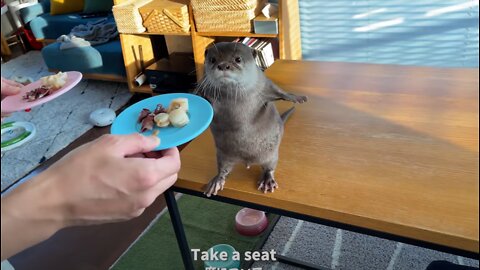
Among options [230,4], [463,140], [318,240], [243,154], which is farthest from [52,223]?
[230,4]

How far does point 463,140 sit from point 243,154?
15.0 inches

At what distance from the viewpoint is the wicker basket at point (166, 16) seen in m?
1.74

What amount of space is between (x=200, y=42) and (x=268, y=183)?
129 centimetres

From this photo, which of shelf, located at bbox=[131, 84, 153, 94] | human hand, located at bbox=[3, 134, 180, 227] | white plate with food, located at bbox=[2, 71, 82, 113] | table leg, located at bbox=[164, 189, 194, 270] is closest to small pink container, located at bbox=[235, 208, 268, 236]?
table leg, located at bbox=[164, 189, 194, 270]

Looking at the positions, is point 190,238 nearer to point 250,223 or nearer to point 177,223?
point 250,223

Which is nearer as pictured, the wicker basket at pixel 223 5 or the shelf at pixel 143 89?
the wicker basket at pixel 223 5

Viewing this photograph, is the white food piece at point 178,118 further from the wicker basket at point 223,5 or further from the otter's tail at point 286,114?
the wicker basket at point 223,5

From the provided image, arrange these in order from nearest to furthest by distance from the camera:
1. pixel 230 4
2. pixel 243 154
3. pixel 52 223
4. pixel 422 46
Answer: pixel 52 223, pixel 422 46, pixel 243 154, pixel 230 4

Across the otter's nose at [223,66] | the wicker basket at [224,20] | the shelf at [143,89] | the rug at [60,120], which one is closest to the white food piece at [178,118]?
the otter's nose at [223,66]

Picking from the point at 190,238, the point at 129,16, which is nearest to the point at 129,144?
the point at 190,238

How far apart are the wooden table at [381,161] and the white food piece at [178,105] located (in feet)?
0.72

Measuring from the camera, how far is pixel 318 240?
119 centimetres

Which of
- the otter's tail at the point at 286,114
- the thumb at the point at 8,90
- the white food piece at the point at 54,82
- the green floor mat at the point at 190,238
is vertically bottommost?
the green floor mat at the point at 190,238

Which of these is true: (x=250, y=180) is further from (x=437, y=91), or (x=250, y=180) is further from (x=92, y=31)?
(x=92, y=31)
